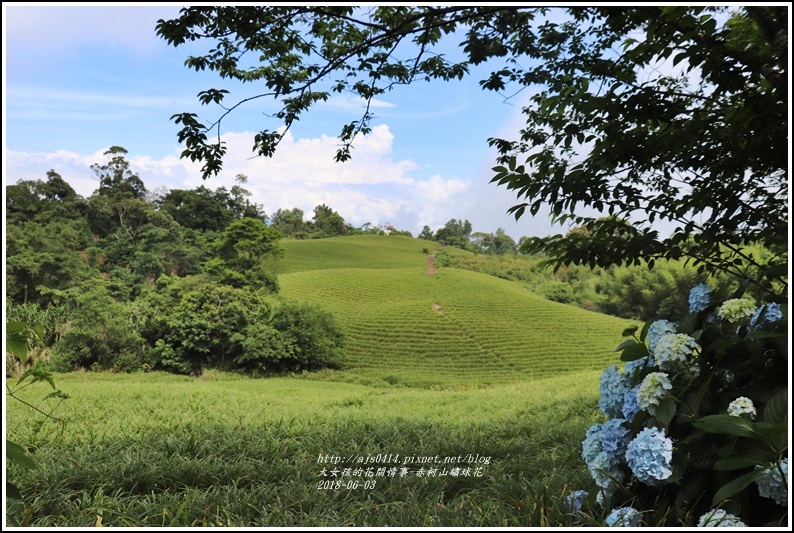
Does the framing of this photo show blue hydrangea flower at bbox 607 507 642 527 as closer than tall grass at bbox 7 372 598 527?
Yes

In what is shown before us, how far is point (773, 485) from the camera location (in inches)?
41.7

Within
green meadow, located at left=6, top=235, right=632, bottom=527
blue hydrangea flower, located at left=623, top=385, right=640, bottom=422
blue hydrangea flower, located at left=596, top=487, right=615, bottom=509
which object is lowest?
green meadow, located at left=6, top=235, right=632, bottom=527

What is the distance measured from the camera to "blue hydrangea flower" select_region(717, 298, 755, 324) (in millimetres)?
1282

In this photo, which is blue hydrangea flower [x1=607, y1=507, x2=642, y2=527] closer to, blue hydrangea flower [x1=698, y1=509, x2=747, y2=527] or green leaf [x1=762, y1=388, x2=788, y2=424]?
blue hydrangea flower [x1=698, y1=509, x2=747, y2=527]

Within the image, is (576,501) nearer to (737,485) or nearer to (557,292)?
(737,485)

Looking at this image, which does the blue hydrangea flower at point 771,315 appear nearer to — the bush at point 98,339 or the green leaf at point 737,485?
the green leaf at point 737,485

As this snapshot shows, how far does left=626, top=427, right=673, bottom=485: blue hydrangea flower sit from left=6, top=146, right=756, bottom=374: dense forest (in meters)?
7.26

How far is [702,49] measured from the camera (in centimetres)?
173

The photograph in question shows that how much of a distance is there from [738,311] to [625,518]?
1.97ft

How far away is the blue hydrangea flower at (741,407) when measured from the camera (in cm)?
113

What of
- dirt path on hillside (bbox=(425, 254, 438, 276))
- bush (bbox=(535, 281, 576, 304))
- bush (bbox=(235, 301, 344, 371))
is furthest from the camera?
dirt path on hillside (bbox=(425, 254, 438, 276))

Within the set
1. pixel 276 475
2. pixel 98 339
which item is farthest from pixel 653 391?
pixel 98 339

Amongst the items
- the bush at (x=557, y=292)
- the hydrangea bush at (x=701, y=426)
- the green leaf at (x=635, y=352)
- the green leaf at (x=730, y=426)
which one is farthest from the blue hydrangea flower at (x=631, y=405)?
the bush at (x=557, y=292)

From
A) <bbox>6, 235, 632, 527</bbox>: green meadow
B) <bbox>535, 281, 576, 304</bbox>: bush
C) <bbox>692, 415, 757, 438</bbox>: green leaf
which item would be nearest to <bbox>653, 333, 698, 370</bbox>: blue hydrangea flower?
<bbox>692, 415, 757, 438</bbox>: green leaf
